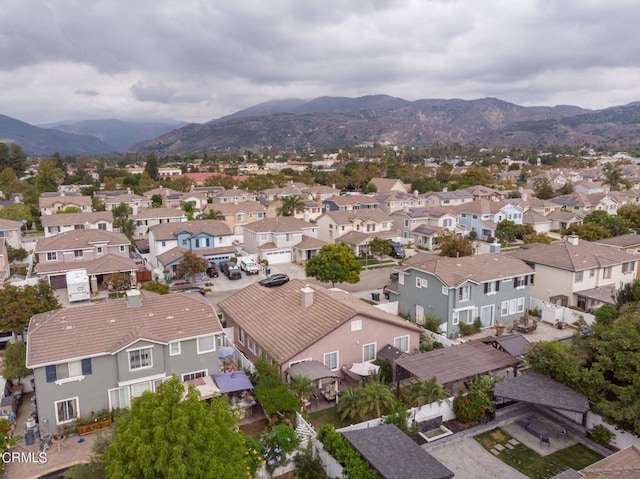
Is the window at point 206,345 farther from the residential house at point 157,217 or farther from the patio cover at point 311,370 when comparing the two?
the residential house at point 157,217

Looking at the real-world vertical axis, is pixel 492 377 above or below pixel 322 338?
below

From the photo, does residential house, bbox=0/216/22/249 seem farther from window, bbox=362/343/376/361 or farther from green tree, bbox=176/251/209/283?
window, bbox=362/343/376/361

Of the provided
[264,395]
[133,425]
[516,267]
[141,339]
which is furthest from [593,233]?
[133,425]

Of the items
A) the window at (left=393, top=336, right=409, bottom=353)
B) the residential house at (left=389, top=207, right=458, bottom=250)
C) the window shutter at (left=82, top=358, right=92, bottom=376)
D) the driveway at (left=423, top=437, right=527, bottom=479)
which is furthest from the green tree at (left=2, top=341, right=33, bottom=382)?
the residential house at (left=389, top=207, right=458, bottom=250)

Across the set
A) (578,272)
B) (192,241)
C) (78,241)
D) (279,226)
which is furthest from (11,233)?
(578,272)

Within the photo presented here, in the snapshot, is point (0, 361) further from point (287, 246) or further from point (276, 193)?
point (276, 193)
